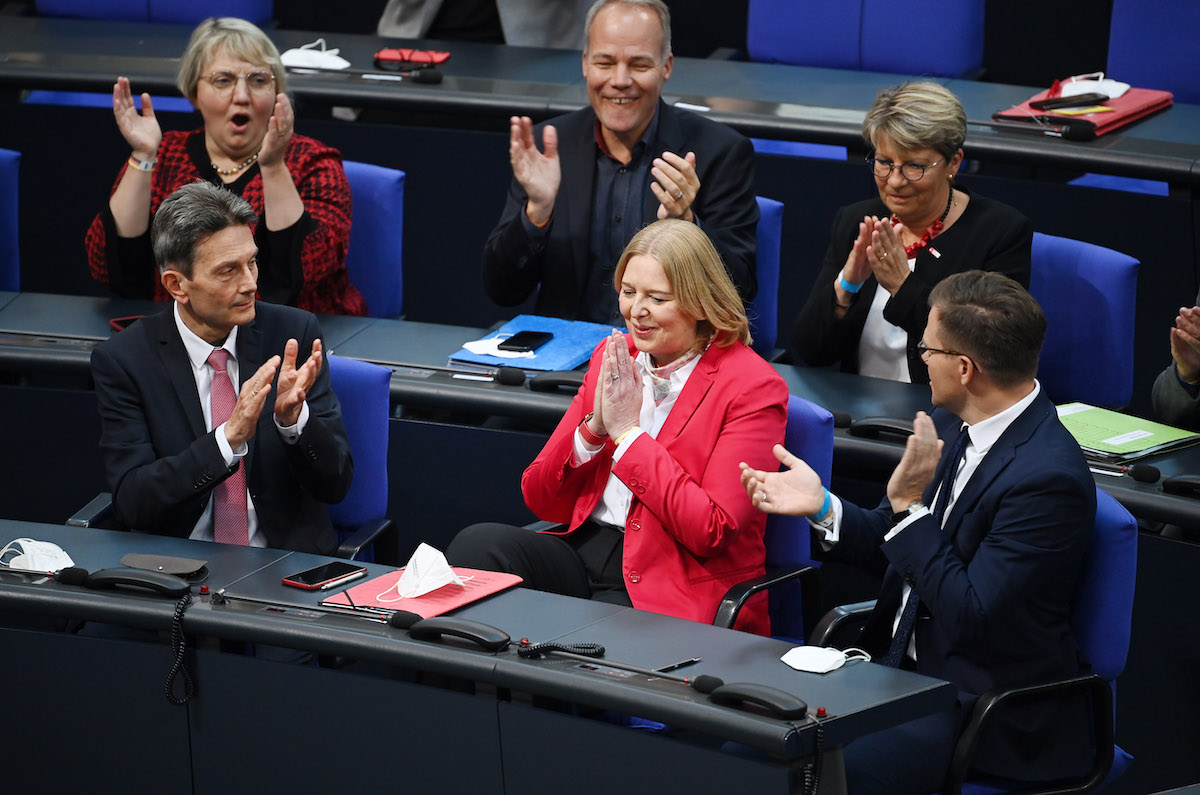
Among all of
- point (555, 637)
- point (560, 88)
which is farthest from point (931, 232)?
point (555, 637)

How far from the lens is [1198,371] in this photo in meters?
3.10

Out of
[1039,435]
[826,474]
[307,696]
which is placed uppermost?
[1039,435]

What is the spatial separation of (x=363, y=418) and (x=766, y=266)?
114 centimetres

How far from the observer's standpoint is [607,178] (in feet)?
12.1

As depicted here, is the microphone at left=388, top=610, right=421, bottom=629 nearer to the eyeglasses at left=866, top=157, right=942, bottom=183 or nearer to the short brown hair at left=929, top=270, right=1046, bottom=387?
the short brown hair at left=929, top=270, right=1046, bottom=387

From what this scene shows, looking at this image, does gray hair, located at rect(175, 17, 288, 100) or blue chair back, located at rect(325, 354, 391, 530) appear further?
gray hair, located at rect(175, 17, 288, 100)

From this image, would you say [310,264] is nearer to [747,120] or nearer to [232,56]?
[232,56]

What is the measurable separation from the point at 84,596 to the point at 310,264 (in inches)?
51.6

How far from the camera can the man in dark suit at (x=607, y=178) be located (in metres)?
3.59

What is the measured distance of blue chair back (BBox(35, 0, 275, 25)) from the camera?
5.52m

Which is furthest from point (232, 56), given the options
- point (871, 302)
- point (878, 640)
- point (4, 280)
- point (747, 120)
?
point (878, 640)

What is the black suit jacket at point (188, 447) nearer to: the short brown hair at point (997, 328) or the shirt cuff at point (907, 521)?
the shirt cuff at point (907, 521)

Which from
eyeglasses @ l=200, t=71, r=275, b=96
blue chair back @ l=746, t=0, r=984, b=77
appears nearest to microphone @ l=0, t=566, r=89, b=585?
eyeglasses @ l=200, t=71, r=275, b=96

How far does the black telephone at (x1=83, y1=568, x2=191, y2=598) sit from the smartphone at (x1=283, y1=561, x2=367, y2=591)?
174mm
